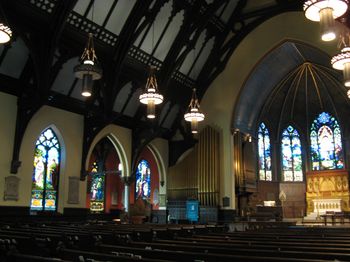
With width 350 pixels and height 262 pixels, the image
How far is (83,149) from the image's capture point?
18.5 metres

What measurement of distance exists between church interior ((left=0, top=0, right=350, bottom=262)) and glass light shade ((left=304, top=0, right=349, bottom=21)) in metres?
0.04

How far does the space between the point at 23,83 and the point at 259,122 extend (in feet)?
56.8

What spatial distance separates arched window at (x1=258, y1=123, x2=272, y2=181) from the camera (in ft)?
92.4

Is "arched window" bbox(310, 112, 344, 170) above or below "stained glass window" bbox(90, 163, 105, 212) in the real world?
above

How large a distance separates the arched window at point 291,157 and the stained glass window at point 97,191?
13.9 meters

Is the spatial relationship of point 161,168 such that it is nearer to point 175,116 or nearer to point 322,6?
point 175,116

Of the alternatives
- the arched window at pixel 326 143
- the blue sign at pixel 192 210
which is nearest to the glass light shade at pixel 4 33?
the blue sign at pixel 192 210

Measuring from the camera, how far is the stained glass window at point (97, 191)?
23.0 metres

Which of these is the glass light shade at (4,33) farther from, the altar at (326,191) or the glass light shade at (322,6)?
the altar at (326,191)

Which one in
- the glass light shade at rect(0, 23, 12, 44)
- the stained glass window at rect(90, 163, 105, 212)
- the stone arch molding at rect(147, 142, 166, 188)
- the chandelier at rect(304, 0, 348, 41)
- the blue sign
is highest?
the chandelier at rect(304, 0, 348, 41)

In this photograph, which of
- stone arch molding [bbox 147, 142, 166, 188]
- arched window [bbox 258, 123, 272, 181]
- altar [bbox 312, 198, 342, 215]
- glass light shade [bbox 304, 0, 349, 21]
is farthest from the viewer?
arched window [bbox 258, 123, 272, 181]

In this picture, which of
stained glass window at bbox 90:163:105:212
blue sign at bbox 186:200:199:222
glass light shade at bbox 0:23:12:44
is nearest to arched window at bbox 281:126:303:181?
blue sign at bbox 186:200:199:222

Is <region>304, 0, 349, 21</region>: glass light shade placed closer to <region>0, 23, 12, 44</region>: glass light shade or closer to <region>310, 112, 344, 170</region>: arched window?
<region>0, 23, 12, 44</region>: glass light shade

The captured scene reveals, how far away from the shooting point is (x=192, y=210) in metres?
21.7
